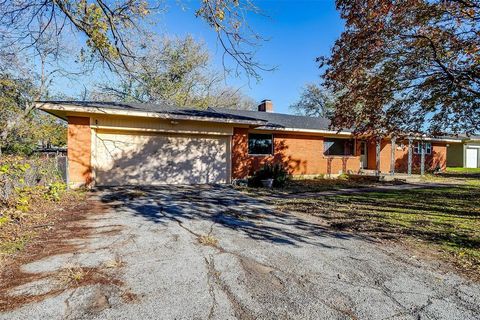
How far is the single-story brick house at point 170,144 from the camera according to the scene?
10.3 meters

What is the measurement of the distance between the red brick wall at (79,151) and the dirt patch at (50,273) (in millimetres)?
5287

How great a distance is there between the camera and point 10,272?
3445 millimetres

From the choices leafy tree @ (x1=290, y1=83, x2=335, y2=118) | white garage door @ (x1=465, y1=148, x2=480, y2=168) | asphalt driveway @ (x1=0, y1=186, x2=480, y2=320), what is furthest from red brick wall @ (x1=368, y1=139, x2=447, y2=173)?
asphalt driveway @ (x1=0, y1=186, x2=480, y2=320)

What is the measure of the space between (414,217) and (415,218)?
122 mm

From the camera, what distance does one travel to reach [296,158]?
1578cm

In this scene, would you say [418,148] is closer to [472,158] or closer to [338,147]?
[338,147]

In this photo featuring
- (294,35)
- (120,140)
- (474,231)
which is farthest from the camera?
(120,140)

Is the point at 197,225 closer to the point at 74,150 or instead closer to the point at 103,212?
the point at 103,212

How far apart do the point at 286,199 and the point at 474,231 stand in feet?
16.2

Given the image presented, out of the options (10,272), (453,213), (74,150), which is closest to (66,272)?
(10,272)

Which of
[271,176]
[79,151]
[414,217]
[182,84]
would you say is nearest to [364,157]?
[271,176]

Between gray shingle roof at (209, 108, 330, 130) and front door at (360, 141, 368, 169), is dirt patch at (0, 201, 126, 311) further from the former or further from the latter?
front door at (360, 141, 368, 169)

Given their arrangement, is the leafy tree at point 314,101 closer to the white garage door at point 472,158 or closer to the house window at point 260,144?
the white garage door at point 472,158

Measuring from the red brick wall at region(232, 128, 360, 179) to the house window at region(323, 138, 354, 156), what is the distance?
0.37m
